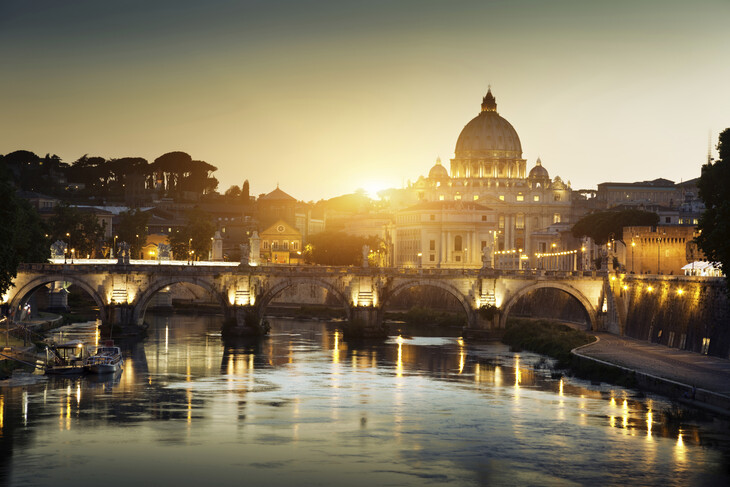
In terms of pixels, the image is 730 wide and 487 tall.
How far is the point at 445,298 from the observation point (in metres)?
113

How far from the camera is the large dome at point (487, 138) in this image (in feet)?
621

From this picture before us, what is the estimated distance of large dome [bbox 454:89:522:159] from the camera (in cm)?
18938

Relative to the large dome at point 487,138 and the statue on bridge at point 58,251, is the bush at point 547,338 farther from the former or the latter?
the large dome at point 487,138

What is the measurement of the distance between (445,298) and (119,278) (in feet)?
146

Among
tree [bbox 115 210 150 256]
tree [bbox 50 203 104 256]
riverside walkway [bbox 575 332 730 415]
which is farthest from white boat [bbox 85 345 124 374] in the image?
tree [bbox 115 210 150 256]

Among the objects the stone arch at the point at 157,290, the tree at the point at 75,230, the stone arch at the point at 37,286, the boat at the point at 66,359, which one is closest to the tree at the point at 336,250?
the tree at the point at 75,230

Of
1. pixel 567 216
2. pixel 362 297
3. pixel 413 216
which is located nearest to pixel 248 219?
pixel 413 216

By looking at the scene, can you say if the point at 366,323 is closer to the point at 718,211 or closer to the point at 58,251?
the point at 58,251

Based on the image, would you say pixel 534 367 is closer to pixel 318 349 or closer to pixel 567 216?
pixel 318 349

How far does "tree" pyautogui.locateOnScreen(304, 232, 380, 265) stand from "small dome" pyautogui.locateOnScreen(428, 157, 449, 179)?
56.0m

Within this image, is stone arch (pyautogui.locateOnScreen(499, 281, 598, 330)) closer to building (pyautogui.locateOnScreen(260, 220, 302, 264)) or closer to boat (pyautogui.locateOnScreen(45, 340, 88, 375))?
boat (pyautogui.locateOnScreen(45, 340, 88, 375))

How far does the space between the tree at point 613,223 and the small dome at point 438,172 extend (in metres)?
76.6

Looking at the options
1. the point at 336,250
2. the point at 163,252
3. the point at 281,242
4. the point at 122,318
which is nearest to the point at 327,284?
the point at 122,318

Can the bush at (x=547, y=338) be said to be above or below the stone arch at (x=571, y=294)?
below
